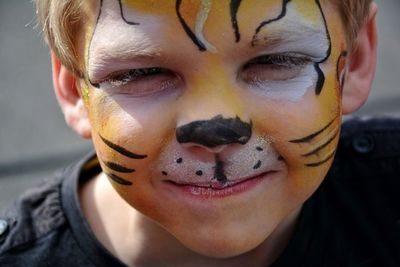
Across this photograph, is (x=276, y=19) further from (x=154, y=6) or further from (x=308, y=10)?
(x=154, y=6)

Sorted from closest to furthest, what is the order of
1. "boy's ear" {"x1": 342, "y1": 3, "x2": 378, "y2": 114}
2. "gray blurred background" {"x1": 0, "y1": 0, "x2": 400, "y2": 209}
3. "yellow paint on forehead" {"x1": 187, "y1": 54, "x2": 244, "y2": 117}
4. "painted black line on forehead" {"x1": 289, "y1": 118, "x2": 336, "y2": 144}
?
1. "yellow paint on forehead" {"x1": 187, "y1": 54, "x2": 244, "y2": 117}
2. "painted black line on forehead" {"x1": 289, "y1": 118, "x2": 336, "y2": 144}
3. "boy's ear" {"x1": 342, "y1": 3, "x2": 378, "y2": 114}
4. "gray blurred background" {"x1": 0, "y1": 0, "x2": 400, "y2": 209}

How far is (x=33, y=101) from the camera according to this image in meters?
3.56

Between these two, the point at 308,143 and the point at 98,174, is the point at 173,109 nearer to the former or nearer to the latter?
the point at 308,143

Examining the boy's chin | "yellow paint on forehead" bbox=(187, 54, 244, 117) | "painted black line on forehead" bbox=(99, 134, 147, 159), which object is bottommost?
the boy's chin

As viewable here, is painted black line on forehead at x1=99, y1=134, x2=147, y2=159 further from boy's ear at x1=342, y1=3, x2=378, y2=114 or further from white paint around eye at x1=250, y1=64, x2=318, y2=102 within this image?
boy's ear at x1=342, y1=3, x2=378, y2=114

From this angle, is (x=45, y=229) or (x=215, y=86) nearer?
(x=215, y=86)

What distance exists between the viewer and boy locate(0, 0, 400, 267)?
1.37 metres

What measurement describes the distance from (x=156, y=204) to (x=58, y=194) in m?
0.43

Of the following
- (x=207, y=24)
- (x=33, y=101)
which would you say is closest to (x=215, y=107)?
(x=207, y=24)

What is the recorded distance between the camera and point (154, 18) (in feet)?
4.50

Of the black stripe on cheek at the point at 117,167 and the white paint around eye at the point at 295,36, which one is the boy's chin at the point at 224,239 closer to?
the black stripe on cheek at the point at 117,167

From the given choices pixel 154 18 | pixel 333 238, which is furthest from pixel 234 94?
pixel 333 238

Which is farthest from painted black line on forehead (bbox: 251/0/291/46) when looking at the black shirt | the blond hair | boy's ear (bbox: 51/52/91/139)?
the black shirt

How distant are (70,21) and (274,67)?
40 cm
